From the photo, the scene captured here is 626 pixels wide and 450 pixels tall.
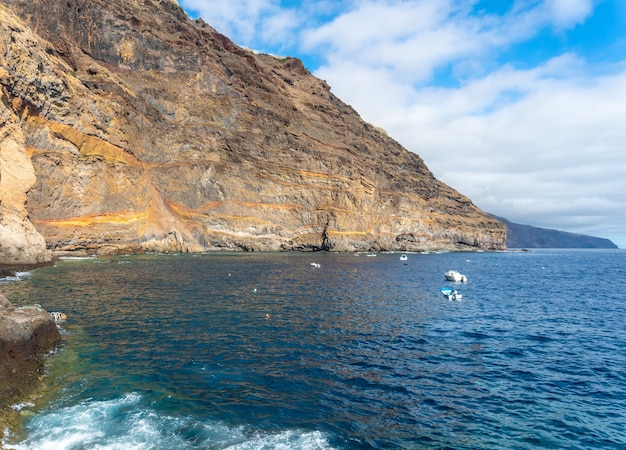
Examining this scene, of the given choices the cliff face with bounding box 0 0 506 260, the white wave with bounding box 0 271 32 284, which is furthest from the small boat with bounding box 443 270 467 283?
the cliff face with bounding box 0 0 506 260

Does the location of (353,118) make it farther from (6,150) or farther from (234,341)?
(234,341)

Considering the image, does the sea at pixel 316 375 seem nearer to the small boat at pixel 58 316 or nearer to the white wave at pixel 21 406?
the white wave at pixel 21 406

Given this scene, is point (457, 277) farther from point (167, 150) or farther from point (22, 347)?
point (167, 150)

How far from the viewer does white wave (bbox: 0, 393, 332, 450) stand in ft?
30.8

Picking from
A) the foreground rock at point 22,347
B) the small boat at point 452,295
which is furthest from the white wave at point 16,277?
the small boat at point 452,295

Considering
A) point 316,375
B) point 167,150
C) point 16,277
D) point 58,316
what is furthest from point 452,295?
point 167,150

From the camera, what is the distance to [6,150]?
42906mm

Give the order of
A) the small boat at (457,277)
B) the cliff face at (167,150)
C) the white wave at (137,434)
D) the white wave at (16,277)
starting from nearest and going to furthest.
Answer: the white wave at (137,434)
the white wave at (16,277)
the small boat at (457,277)
the cliff face at (167,150)

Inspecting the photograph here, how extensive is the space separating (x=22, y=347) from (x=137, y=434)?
717cm

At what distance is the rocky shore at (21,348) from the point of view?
37.6ft

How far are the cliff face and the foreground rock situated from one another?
101ft

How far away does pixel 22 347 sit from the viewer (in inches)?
534

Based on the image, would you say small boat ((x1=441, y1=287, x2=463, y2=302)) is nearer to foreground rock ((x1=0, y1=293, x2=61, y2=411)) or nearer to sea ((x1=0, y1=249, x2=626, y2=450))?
sea ((x1=0, y1=249, x2=626, y2=450))

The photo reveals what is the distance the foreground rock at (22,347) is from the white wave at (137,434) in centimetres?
186
